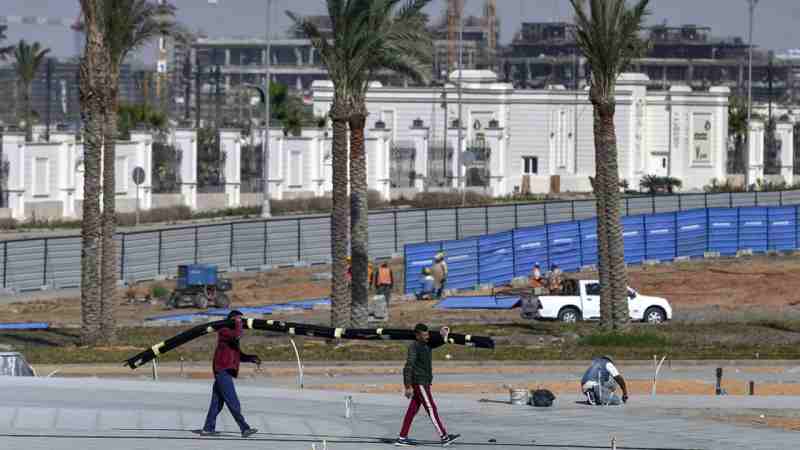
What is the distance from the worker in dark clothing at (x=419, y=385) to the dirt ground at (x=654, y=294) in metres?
21.2

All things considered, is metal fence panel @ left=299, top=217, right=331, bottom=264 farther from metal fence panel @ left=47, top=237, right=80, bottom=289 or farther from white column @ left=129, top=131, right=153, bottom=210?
white column @ left=129, top=131, right=153, bottom=210

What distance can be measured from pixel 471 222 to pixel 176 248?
44.6ft

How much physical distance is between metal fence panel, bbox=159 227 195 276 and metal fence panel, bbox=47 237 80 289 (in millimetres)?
3328

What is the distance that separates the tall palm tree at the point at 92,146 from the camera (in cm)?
3403

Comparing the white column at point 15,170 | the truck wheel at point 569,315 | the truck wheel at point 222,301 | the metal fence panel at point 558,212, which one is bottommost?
the truck wheel at point 222,301

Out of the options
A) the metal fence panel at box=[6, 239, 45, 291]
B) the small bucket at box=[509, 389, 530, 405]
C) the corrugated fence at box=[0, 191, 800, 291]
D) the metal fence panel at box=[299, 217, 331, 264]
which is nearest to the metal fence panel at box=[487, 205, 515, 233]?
the corrugated fence at box=[0, 191, 800, 291]

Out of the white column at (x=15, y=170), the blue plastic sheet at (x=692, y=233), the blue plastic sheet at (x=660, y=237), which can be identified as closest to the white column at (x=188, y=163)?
the white column at (x=15, y=170)

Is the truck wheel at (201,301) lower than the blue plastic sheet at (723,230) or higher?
lower

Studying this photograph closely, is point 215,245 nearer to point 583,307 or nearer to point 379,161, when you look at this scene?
point 583,307

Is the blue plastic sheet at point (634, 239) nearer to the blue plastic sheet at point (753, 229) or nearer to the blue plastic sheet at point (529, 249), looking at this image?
the blue plastic sheet at point (529, 249)

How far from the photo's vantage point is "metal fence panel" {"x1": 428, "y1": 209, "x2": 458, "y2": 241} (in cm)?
5975

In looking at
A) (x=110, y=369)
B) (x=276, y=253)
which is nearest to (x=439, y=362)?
(x=110, y=369)

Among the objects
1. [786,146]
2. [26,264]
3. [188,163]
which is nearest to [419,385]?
[26,264]

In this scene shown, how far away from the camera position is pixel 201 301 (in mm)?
45625
